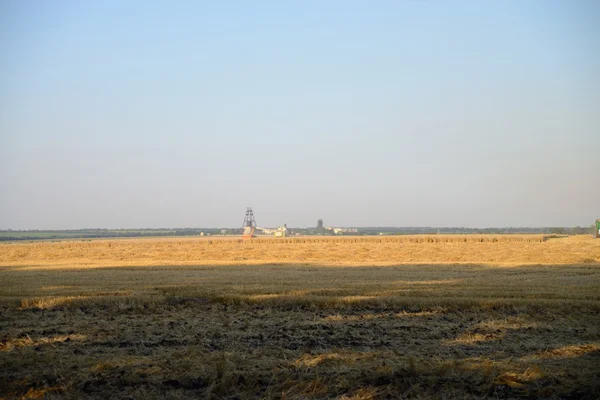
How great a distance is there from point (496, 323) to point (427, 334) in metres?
2.17

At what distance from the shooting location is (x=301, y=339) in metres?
12.3

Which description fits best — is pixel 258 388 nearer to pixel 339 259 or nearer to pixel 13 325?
pixel 13 325

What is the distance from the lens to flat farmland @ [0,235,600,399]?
30.0 feet

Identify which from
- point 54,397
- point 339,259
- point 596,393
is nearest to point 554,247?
point 339,259

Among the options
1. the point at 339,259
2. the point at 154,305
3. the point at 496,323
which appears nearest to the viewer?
the point at 496,323

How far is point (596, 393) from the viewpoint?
8.74 metres

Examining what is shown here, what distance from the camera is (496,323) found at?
1386 centimetres

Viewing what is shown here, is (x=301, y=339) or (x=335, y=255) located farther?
(x=335, y=255)

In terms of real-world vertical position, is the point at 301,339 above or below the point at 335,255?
below

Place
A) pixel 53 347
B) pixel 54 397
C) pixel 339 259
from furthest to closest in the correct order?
1. pixel 339 259
2. pixel 53 347
3. pixel 54 397

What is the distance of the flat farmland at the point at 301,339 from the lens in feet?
30.0

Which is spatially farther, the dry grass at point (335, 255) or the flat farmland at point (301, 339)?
the dry grass at point (335, 255)

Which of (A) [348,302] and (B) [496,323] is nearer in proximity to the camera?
(B) [496,323]

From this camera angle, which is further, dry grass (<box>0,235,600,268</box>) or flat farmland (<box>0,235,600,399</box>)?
dry grass (<box>0,235,600,268</box>)
